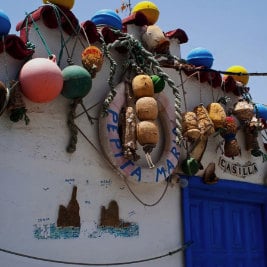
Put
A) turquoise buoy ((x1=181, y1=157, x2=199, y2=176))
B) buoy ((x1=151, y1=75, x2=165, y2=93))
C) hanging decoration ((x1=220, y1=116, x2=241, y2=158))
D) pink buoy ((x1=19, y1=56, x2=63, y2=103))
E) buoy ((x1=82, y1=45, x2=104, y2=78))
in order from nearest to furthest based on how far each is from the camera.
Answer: pink buoy ((x1=19, y1=56, x2=63, y2=103)), buoy ((x1=82, y1=45, x2=104, y2=78)), buoy ((x1=151, y1=75, x2=165, y2=93)), turquoise buoy ((x1=181, y1=157, x2=199, y2=176)), hanging decoration ((x1=220, y1=116, x2=241, y2=158))

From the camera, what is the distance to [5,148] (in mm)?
4484

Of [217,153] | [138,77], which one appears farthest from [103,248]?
[217,153]

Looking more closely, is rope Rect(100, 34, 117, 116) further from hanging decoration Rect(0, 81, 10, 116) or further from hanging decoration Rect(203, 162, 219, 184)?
hanging decoration Rect(203, 162, 219, 184)

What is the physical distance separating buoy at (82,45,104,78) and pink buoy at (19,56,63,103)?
Result: 1.61 feet

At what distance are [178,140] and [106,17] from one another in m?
1.48

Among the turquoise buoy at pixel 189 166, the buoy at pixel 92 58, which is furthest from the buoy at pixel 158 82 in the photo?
the turquoise buoy at pixel 189 166

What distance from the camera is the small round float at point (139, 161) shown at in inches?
203

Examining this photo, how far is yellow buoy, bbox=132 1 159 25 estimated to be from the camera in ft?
20.1

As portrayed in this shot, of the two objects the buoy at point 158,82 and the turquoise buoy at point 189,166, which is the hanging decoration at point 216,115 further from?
the buoy at point 158,82

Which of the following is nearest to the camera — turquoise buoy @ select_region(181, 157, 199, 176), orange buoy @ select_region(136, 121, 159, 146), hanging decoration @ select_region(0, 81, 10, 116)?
hanging decoration @ select_region(0, 81, 10, 116)

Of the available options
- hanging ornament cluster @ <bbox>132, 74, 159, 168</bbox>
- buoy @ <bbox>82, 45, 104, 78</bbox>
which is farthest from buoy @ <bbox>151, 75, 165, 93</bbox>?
buoy @ <bbox>82, 45, 104, 78</bbox>

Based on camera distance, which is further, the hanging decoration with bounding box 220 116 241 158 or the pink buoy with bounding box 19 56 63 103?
the hanging decoration with bounding box 220 116 241 158

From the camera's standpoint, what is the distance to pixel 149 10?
615cm

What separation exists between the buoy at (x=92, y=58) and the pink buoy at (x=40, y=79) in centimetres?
49
